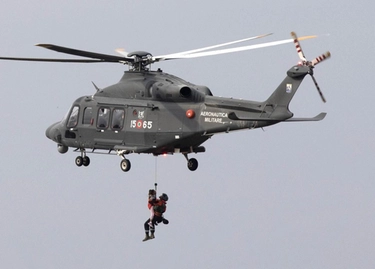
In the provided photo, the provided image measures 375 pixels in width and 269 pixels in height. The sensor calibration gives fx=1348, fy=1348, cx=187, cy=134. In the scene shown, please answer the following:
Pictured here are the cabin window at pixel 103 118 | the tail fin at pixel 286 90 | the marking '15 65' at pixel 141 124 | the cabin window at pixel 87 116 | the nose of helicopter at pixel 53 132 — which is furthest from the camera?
the nose of helicopter at pixel 53 132

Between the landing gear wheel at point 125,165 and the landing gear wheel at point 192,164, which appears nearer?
the landing gear wheel at point 125,165

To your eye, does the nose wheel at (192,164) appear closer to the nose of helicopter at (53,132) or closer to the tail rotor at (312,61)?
the nose of helicopter at (53,132)

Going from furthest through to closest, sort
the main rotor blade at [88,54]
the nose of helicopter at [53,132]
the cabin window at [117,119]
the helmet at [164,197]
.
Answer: the nose of helicopter at [53,132] < the cabin window at [117,119] < the helmet at [164,197] < the main rotor blade at [88,54]

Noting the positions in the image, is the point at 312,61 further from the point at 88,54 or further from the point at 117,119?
the point at 117,119

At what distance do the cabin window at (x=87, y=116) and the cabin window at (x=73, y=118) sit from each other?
18.8 inches

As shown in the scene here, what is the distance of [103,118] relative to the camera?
Answer: 47688mm

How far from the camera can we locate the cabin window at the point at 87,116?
158 feet

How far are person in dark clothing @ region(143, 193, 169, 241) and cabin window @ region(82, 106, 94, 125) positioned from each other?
13.0 ft

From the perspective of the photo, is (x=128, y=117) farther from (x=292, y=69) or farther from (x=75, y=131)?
(x=292, y=69)

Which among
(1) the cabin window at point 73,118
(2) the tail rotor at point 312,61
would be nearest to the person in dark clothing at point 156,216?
(1) the cabin window at point 73,118

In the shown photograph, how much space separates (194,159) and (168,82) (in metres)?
2.90

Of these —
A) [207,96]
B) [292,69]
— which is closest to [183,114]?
[207,96]

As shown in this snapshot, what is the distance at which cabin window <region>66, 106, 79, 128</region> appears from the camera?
4894 centimetres

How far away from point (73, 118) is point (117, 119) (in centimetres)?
258
